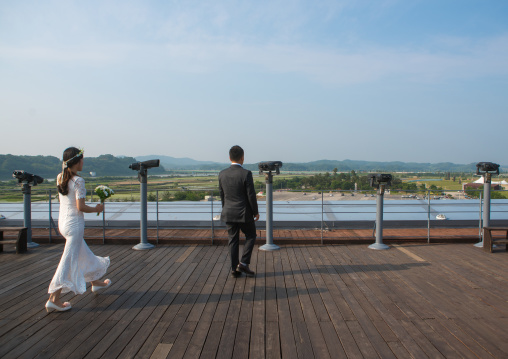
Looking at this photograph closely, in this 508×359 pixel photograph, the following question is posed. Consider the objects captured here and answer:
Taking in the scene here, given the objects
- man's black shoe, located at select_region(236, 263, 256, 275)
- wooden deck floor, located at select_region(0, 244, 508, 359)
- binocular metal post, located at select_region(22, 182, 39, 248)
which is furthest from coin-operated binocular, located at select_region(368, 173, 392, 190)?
binocular metal post, located at select_region(22, 182, 39, 248)

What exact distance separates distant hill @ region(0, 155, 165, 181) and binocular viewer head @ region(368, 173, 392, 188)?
→ 13.7 ft

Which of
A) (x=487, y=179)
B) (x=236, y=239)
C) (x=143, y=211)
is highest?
(x=487, y=179)

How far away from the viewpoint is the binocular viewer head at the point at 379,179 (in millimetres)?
4707

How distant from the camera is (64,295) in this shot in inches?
117

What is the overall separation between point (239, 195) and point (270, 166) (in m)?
1.31

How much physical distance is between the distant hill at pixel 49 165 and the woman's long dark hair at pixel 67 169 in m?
3.78

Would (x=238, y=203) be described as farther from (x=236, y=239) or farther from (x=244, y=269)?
(x=244, y=269)

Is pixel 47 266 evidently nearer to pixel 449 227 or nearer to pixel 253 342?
pixel 253 342

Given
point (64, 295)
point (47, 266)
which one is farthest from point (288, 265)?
point (47, 266)

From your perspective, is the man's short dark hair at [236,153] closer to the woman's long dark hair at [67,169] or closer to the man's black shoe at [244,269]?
the man's black shoe at [244,269]

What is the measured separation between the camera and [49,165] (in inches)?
473

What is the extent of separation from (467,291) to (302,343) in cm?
185

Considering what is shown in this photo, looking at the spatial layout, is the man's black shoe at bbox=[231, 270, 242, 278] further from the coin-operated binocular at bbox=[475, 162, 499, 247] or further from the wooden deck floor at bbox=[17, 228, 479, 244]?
the coin-operated binocular at bbox=[475, 162, 499, 247]

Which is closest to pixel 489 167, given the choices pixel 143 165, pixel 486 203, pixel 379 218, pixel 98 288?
pixel 486 203
